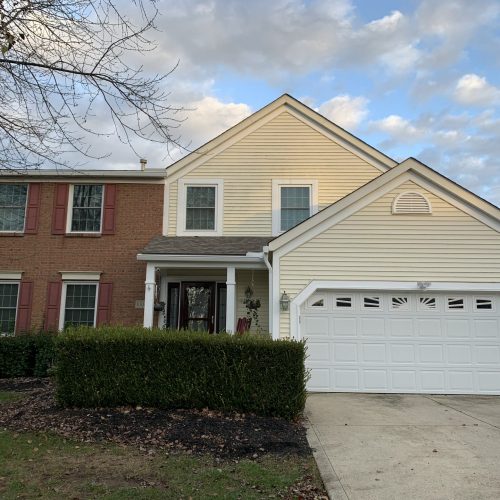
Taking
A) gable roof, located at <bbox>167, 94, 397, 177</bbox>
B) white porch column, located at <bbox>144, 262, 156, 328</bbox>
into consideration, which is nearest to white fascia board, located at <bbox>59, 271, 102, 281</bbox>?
white porch column, located at <bbox>144, 262, 156, 328</bbox>

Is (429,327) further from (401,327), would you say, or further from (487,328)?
(487,328)

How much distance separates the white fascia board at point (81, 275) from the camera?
13.6 m

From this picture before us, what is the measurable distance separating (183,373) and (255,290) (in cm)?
581

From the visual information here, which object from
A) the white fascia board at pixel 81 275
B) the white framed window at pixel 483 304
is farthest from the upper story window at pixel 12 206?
the white framed window at pixel 483 304

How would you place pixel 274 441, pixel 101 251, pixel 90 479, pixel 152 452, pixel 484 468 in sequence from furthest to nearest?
pixel 101 251, pixel 274 441, pixel 152 452, pixel 484 468, pixel 90 479

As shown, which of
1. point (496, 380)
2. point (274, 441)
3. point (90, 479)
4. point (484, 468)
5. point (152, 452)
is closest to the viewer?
point (90, 479)

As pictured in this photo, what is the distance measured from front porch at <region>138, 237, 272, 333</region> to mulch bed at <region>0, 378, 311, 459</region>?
4.67 metres

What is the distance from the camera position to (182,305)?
13.7 metres

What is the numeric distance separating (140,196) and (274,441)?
9.28m

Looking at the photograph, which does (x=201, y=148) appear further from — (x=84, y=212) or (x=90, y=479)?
(x=90, y=479)

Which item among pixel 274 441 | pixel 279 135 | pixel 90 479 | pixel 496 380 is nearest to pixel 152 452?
pixel 90 479

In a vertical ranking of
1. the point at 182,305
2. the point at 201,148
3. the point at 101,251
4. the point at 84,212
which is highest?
the point at 201,148

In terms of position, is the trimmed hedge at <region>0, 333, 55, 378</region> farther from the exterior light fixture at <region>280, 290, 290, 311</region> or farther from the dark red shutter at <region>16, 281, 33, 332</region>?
the exterior light fixture at <region>280, 290, 290, 311</region>

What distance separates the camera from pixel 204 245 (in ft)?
42.2
